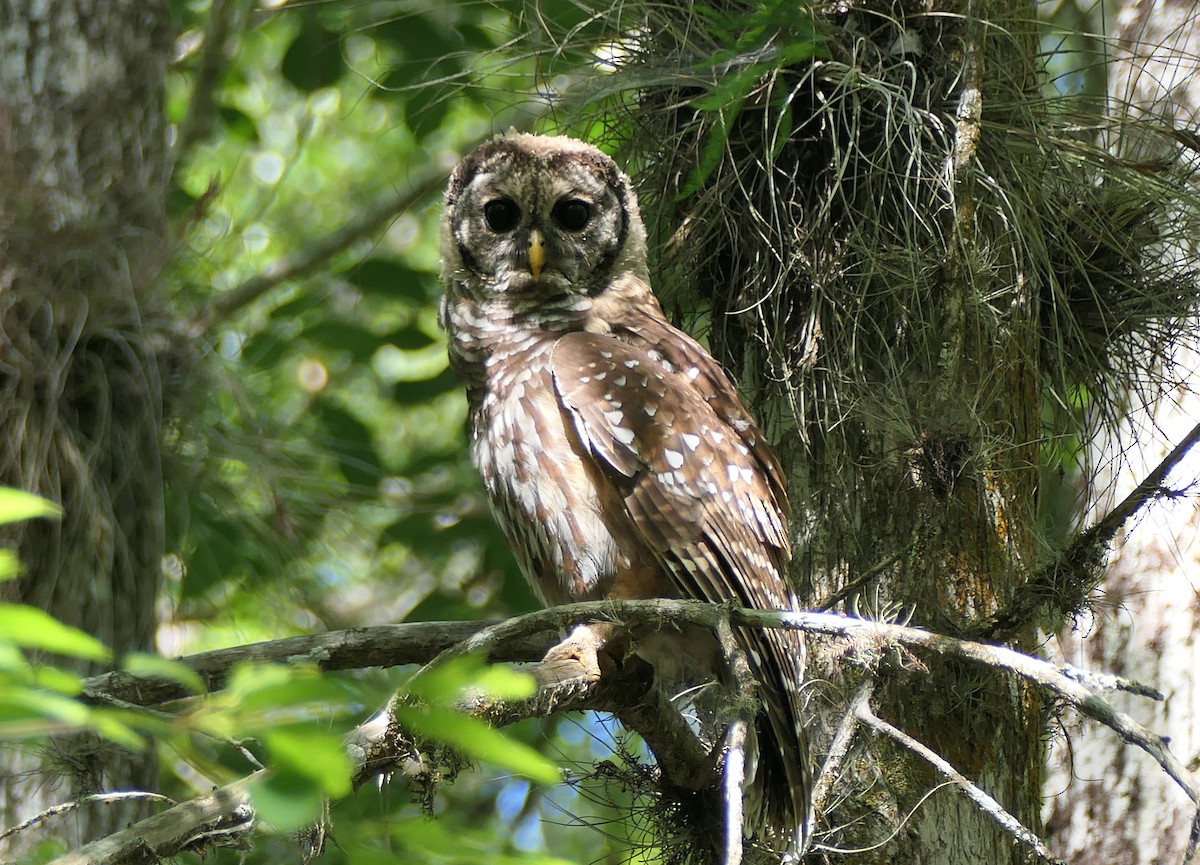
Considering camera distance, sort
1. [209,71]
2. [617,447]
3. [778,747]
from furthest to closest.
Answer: [209,71] → [617,447] → [778,747]

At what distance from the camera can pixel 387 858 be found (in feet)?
3.05

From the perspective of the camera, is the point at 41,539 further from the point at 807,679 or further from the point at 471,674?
the point at 471,674

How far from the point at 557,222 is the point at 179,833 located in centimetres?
237

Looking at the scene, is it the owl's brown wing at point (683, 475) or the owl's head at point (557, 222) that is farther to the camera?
the owl's head at point (557, 222)

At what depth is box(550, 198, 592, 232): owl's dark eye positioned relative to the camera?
349 cm

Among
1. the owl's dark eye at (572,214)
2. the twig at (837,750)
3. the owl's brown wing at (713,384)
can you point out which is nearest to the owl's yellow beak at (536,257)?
the owl's dark eye at (572,214)

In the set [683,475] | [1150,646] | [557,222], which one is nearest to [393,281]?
[557,222]

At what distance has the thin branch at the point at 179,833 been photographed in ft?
4.52

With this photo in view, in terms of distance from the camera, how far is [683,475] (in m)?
2.91

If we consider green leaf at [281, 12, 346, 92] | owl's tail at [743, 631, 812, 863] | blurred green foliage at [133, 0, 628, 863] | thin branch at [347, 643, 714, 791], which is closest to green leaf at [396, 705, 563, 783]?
thin branch at [347, 643, 714, 791]

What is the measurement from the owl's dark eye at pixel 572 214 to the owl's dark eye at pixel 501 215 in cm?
12

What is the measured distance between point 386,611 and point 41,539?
115 inches

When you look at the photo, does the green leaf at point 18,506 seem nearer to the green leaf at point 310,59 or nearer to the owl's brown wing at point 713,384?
the owl's brown wing at point 713,384

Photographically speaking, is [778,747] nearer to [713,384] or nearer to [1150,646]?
[713,384]
